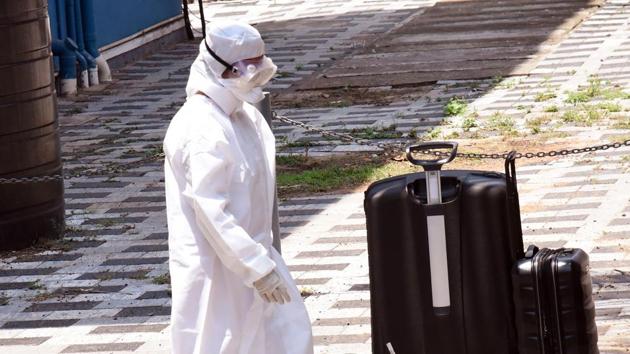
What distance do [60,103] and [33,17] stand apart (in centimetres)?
692

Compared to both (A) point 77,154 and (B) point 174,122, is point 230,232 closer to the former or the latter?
(B) point 174,122

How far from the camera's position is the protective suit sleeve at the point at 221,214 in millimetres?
5211

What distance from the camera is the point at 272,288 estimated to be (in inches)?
207

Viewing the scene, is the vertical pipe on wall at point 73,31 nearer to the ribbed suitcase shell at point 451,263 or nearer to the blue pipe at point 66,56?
the blue pipe at point 66,56

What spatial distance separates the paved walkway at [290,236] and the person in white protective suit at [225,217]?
74.6 inches

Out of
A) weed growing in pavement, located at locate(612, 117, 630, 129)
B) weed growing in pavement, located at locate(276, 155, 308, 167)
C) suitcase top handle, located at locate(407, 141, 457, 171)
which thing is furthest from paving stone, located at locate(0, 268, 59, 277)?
weed growing in pavement, located at locate(612, 117, 630, 129)

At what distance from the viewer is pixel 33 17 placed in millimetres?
9711

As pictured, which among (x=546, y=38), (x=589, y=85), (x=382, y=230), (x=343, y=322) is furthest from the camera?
(x=546, y=38)

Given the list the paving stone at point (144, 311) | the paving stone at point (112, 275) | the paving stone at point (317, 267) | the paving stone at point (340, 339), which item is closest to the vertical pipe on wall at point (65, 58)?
the paving stone at point (112, 275)

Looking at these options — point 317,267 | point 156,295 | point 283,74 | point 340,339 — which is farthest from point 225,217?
point 283,74

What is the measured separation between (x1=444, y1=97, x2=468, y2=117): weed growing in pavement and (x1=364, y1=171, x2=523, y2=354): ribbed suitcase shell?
26.1 feet

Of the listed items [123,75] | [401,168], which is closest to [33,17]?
[401,168]

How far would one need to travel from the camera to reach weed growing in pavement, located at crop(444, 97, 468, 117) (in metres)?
14.0

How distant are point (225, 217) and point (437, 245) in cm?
102
